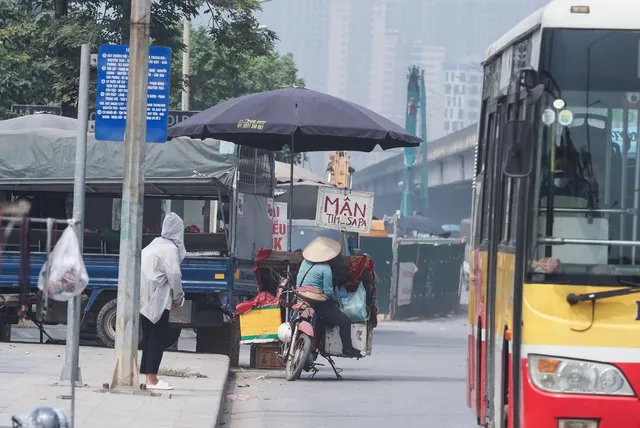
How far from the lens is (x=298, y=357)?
1510 cm

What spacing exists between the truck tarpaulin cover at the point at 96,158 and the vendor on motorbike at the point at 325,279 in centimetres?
287

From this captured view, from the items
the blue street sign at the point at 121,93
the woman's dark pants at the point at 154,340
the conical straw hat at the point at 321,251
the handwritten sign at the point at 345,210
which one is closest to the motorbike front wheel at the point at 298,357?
the conical straw hat at the point at 321,251

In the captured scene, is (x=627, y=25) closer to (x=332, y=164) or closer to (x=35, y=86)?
(x=35, y=86)

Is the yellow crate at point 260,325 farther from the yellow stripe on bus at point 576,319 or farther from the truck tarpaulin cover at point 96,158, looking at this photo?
the yellow stripe on bus at point 576,319

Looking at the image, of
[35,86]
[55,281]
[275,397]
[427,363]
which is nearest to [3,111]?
[35,86]

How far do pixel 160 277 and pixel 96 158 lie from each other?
20.6 ft

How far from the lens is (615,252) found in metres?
7.18

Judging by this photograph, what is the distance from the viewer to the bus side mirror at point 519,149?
7.02 m

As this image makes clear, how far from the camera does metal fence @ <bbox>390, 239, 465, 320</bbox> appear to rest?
31.9m

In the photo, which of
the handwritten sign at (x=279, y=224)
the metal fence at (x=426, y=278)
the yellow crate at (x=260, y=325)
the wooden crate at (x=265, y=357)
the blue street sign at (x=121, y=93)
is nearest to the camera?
the blue street sign at (x=121, y=93)

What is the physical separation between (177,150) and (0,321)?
10.8 feet


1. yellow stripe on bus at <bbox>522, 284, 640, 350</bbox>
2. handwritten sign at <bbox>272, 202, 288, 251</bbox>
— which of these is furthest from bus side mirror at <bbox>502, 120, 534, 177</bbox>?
handwritten sign at <bbox>272, 202, 288, 251</bbox>

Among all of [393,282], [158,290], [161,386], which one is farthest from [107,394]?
[393,282]

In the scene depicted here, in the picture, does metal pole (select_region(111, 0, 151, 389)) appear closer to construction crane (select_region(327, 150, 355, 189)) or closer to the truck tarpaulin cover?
the truck tarpaulin cover
